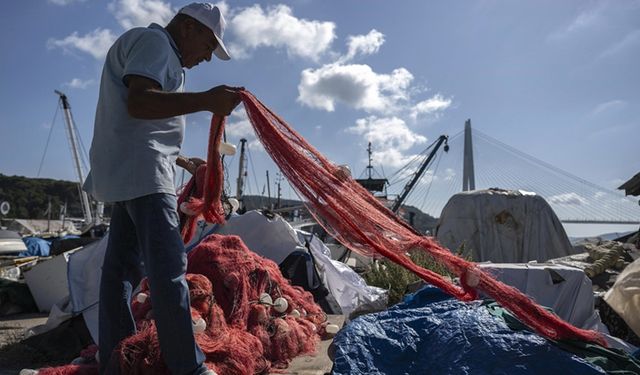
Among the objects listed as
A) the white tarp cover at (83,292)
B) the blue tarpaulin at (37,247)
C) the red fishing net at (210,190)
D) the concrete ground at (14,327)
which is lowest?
the blue tarpaulin at (37,247)

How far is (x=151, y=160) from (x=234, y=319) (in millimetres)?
1395

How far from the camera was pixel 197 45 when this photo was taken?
2.03 meters

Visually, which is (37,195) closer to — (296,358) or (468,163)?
(468,163)

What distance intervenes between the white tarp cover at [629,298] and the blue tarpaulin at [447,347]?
3.31 ft

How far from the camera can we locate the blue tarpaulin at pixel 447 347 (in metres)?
1.80

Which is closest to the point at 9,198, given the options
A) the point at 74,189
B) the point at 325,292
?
the point at 74,189

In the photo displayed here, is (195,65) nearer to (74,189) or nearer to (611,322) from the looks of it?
(611,322)

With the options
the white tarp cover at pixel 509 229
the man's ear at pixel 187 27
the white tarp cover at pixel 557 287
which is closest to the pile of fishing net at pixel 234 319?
the man's ear at pixel 187 27

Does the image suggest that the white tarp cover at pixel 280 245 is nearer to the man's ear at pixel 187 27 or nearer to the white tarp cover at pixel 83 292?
the white tarp cover at pixel 83 292

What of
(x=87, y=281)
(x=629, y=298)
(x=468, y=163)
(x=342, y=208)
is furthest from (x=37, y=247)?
(x=468, y=163)

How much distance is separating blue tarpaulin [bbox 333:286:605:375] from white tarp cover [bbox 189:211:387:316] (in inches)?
89.1

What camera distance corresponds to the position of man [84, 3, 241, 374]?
1.74 meters

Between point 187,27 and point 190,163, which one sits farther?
point 190,163

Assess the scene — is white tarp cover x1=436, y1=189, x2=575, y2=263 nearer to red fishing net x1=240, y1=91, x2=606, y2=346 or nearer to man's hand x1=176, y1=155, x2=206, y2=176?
man's hand x1=176, y1=155, x2=206, y2=176
